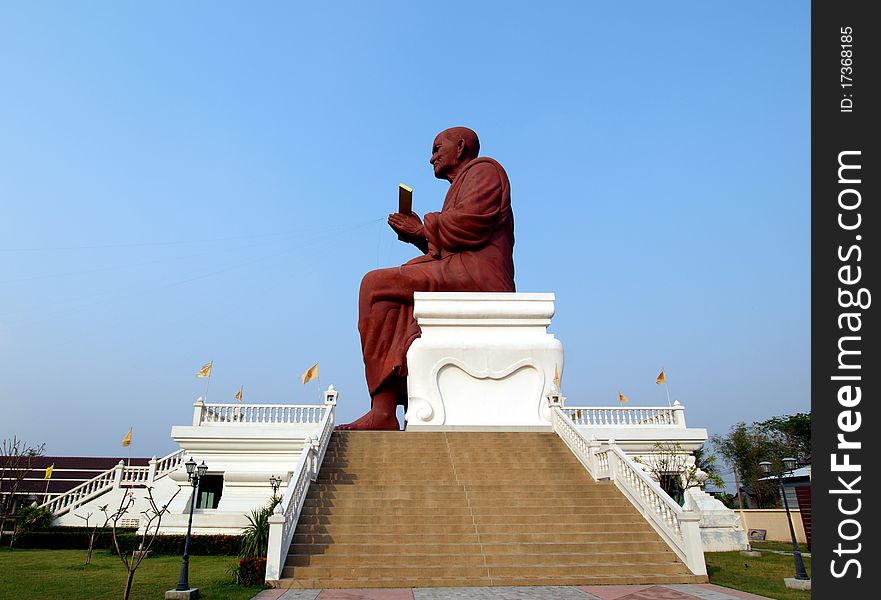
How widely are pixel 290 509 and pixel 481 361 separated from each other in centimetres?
945

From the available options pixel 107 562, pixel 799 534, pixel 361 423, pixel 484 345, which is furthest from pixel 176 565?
pixel 799 534

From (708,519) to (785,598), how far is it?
26.4ft

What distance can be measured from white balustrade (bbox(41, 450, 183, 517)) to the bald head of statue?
1483 centimetres

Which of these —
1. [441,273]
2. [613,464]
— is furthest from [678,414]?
[441,273]

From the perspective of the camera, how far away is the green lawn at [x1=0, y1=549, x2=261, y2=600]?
9039mm

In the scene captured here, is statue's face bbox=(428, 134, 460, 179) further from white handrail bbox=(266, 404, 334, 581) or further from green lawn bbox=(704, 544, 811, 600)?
green lawn bbox=(704, 544, 811, 600)

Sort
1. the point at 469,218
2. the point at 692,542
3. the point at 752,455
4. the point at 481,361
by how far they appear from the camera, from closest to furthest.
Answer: the point at 692,542, the point at 481,361, the point at 469,218, the point at 752,455

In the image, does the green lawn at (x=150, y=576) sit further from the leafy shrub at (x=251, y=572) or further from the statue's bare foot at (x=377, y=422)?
the statue's bare foot at (x=377, y=422)

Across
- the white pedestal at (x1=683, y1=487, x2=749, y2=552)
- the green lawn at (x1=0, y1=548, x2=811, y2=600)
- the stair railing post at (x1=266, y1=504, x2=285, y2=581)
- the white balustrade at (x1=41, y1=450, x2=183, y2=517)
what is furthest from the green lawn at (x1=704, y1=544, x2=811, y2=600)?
the white balustrade at (x1=41, y1=450, x2=183, y2=517)

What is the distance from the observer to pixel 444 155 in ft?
77.3

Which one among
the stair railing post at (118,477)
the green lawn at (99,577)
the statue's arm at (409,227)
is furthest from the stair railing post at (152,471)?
the statue's arm at (409,227)

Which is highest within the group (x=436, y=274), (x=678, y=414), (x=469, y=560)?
(x=436, y=274)

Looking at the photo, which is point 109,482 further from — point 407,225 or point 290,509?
point 290,509

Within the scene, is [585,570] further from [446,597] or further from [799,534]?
[799,534]
